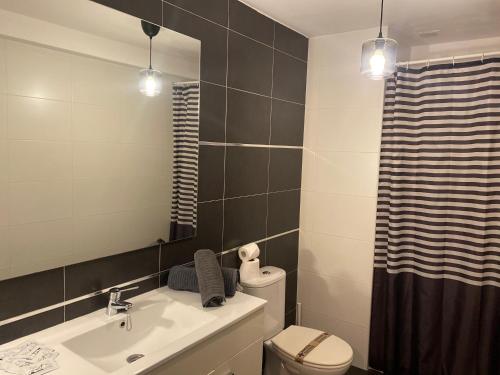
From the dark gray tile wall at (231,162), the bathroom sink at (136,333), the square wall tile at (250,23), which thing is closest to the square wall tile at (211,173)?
the dark gray tile wall at (231,162)

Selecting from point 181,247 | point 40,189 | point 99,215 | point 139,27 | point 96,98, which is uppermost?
point 139,27

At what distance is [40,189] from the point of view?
130 cm

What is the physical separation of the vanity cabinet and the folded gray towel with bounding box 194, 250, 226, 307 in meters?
0.14

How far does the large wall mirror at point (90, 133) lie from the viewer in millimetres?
1234

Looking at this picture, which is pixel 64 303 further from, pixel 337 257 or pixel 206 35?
pixel 337 257

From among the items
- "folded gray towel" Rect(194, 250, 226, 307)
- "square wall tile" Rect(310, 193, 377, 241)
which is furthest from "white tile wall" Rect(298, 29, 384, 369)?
"folded gray towel" Rect(194, 250, 226, 307)

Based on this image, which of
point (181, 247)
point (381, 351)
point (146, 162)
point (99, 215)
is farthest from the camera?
point (381, 351)

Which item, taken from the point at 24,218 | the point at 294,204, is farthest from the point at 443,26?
the point at 24,218

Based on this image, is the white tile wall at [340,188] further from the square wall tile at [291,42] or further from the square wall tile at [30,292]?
the square wall tile at [30,292]

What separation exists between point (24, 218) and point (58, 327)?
43 cm

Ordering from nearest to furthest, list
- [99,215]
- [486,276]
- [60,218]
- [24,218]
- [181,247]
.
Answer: [24,218]
[60,218]
[99,215]
[181,247]
[486,276]

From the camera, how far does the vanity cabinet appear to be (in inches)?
52.0

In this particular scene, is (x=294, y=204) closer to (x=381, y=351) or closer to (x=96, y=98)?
(x=381, y=351)

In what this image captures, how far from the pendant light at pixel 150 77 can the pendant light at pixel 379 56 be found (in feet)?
2.99
